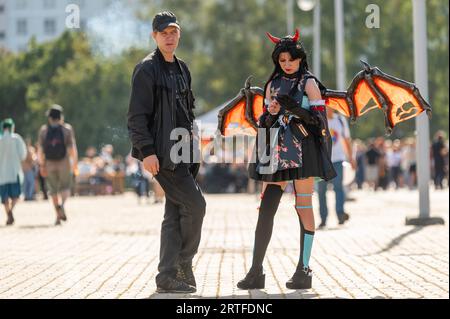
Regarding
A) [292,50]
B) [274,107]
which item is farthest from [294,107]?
[292,50]

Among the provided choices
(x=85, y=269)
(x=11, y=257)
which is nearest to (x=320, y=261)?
(x=85, y=269)

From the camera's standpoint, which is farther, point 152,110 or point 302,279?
point 302,279

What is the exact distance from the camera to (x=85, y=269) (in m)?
10.8

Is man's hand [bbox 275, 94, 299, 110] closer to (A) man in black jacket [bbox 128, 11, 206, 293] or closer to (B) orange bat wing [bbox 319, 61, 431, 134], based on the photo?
(B) orange bat wing [bbox 319, 61, 431, 134]

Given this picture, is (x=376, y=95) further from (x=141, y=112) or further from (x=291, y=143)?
(x=141, y=112)

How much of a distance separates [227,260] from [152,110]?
3596 millimetres

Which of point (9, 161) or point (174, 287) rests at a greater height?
point (9, 161)

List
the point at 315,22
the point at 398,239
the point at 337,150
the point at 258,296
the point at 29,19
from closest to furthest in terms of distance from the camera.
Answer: the point at 258,296, the point at 398,239, the point at 337,150, the point at 315,22, the point at 29,19

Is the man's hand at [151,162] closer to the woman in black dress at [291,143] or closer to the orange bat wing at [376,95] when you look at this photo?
the woman in black dress at [291,143]

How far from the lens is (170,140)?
8.40 m

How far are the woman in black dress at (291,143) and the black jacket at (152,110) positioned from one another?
641 millimetres

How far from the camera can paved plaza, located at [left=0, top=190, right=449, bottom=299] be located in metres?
8.78

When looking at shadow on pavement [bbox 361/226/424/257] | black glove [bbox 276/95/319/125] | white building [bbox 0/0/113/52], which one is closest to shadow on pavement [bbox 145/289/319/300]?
black glove [bbox 276/95/319/125]

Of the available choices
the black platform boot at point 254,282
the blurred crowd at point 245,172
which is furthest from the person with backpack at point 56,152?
the blurred crowd at point 245,172
